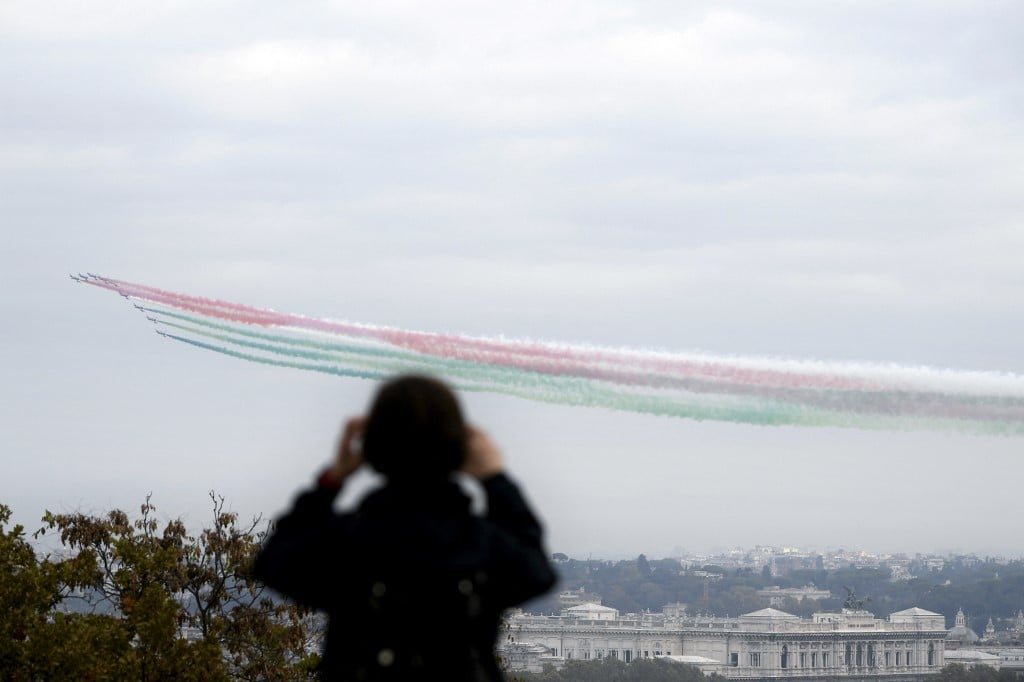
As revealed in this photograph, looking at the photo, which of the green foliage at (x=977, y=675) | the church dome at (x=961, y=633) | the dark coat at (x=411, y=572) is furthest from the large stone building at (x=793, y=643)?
the dark coat at (x=411, y=572)

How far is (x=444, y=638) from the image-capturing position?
5363mm

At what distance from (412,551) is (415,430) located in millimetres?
375

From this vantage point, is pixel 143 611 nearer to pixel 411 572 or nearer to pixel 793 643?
pixel 411 572

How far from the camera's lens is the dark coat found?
5.34 m

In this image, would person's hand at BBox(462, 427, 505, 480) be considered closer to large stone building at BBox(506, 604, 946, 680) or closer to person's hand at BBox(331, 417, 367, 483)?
person's hand at BBox(331, 417, 367, 483)

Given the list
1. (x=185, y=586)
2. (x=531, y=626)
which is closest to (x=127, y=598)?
(x=185, y=586)

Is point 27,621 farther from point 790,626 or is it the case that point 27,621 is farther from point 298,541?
point 790,626

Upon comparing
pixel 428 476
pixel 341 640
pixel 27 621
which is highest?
pixel 428 476

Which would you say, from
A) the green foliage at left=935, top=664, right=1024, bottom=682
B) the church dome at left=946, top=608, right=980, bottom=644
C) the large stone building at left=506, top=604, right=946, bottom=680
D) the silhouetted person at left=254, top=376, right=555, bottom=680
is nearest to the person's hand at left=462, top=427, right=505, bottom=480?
the silhouetted person at left=254, top=376, right=555, bottom=680

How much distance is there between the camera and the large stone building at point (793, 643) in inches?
5881

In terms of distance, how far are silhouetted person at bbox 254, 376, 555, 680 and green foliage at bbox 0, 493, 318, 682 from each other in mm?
22729

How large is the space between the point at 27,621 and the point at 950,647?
482ft

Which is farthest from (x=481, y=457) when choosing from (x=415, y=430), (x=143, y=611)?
(x=143, y=611)

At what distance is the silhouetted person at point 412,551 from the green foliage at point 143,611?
2273 cm
